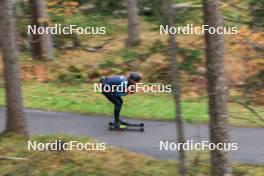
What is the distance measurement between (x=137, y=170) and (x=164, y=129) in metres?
3.40

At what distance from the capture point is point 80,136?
14125 mm

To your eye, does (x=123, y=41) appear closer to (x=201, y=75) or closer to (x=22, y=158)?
(x=201, y=75)

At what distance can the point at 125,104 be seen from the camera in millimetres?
17703

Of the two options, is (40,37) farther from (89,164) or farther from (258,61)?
(89,164)

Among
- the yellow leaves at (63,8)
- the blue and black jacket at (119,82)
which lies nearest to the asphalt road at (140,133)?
the blue and black jacket at (119,82)

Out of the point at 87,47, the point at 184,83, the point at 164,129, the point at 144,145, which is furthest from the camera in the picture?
the point at 87,47

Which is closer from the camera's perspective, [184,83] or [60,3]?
[184,83]

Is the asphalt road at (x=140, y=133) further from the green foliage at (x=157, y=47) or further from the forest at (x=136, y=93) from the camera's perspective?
the green foliage at (x=157, y=47)

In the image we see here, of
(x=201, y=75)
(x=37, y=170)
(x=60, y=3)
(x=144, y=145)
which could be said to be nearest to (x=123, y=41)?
(x=60, y=3)

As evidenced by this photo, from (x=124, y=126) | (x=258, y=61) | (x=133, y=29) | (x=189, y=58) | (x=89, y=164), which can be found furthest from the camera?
(x=133, y=29)

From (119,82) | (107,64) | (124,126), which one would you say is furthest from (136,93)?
(119,82)

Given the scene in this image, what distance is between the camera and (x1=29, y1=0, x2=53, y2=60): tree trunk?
22.8m
